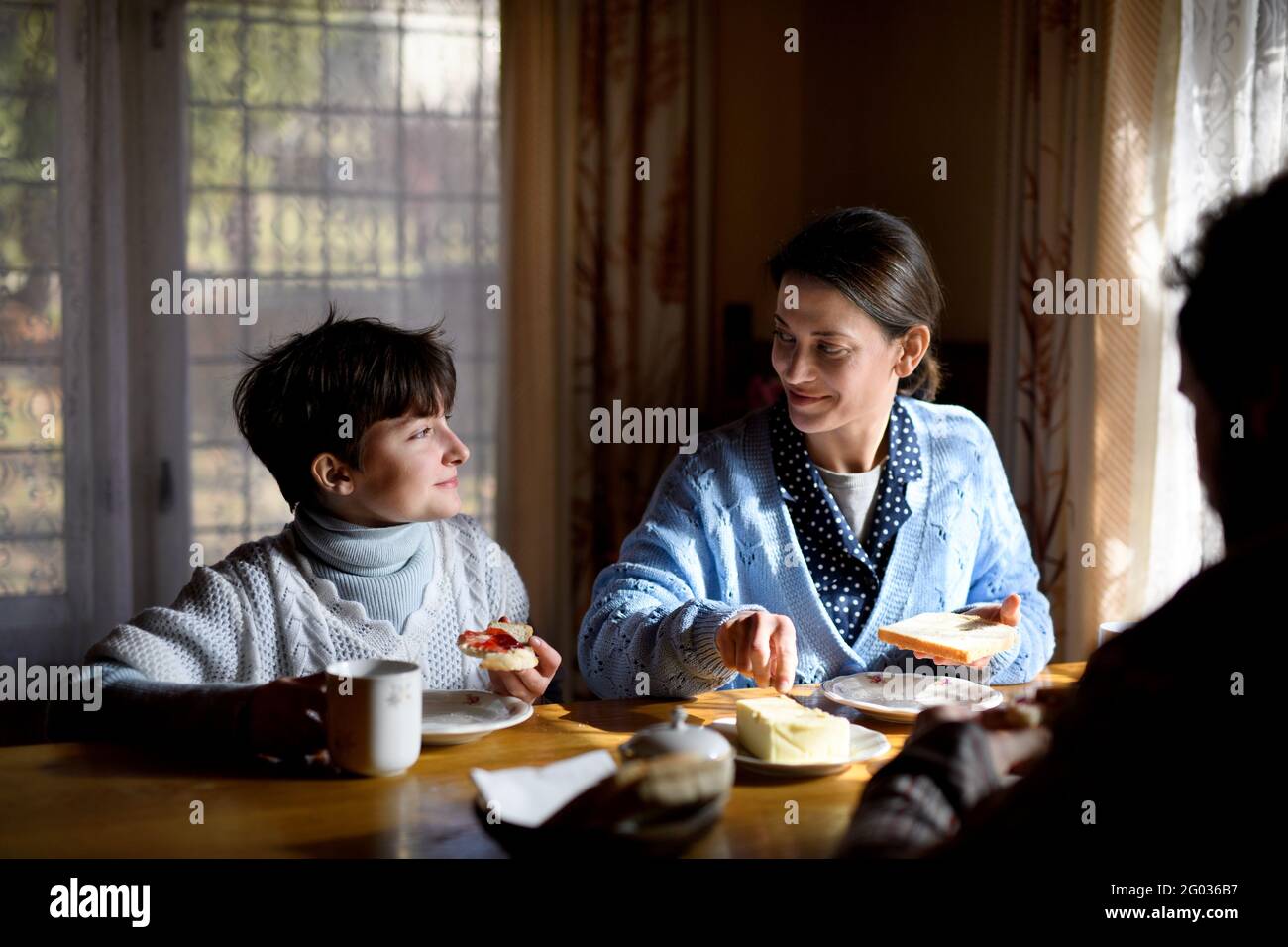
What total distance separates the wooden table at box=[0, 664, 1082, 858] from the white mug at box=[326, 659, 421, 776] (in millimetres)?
27

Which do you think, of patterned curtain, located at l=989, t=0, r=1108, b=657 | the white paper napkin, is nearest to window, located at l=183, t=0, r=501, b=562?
patterned curtain, located at l=989, t=0, r=1108, b=657

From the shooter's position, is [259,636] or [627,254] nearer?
[259,636]

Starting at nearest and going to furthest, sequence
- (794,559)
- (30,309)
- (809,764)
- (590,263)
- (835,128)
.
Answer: (809,764), (794,559), (30,309), (590,263), (835,128)

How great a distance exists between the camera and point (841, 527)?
6.79 feet

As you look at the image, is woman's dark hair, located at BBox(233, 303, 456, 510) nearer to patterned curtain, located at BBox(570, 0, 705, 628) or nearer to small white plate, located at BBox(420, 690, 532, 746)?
small white plate, located at BBox(420, 690, 532, 746)

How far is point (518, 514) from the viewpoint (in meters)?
3.77

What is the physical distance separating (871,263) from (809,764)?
3.38ft

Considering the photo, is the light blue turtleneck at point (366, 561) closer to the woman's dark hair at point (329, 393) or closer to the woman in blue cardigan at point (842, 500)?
the woman's dark hair at point (329, 393)

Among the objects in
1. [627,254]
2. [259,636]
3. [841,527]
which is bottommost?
[259,636]

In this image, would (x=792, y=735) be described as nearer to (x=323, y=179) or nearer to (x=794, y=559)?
(x=794, y=559)

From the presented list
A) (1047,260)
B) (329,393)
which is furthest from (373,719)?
(1047,260)

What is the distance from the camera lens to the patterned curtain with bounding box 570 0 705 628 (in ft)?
12.1
